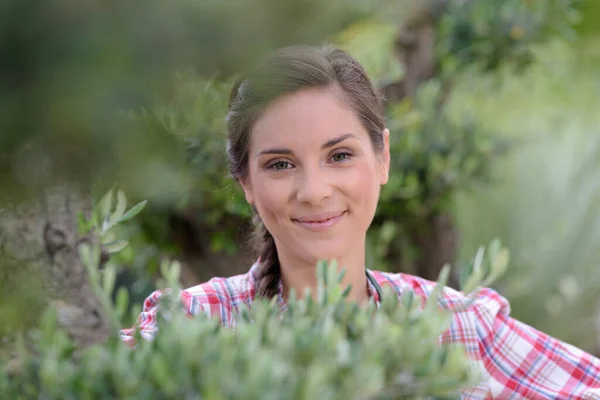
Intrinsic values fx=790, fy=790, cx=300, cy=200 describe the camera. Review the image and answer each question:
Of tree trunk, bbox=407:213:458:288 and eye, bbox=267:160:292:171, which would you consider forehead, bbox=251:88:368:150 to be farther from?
tree trunk, bbox=407:213:458:288

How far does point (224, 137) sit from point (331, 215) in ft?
2.31

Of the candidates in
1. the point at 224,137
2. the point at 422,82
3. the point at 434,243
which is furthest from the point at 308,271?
the point at 422,82

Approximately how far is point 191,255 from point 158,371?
81.2 inches

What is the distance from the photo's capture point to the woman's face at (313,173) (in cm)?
156

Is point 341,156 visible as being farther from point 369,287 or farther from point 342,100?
point 369,287

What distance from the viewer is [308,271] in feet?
5.75

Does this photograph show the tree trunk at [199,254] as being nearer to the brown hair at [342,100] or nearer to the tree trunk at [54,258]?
the brown hair at [342,100]

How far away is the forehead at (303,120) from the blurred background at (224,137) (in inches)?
5.1

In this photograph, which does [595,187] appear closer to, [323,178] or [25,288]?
[323,178]

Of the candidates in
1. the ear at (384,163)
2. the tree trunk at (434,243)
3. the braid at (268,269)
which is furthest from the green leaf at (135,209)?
the tree trunk at (434,243)

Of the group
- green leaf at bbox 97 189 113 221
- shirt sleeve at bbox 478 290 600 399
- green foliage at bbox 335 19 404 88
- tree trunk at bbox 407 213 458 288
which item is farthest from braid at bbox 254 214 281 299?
tree trunk at bbox 407 213 458 288

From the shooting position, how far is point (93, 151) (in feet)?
1.95

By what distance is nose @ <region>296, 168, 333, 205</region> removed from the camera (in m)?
1.55

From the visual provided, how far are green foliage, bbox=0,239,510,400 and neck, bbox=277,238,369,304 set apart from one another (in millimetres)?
826
